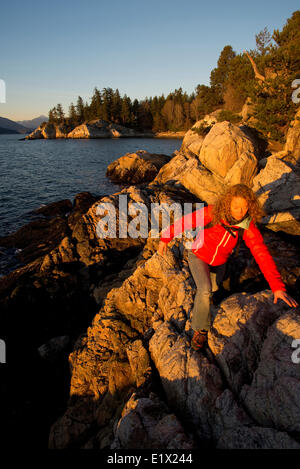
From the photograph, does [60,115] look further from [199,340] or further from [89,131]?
[199,340]

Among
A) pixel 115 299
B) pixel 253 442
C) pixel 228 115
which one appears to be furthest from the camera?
pixel 228 115

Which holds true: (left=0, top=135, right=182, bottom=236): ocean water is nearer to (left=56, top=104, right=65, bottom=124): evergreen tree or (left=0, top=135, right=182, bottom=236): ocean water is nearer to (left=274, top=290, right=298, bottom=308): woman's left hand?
(left=274, top=290, right=298, bottom=308): woman's left hand

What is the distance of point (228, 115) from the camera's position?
83.7ft

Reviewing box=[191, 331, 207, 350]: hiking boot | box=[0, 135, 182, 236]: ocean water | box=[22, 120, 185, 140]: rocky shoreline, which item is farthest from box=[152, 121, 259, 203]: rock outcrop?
box=[22, 120, 185, 140]: rocky shoreline

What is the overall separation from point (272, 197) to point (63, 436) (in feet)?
38.8

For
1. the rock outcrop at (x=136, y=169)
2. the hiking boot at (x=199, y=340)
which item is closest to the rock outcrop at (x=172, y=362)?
the hiking boot at (x=199, y=340)

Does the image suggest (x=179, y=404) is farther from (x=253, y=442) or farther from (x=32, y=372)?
(x=32, y=372)

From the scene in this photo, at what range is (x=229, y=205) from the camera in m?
4.01

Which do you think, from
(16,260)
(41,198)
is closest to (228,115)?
(41,198)

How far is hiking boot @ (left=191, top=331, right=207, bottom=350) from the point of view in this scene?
3.98 meters

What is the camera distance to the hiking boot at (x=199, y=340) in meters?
3.98

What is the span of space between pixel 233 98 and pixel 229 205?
3851 centimetres

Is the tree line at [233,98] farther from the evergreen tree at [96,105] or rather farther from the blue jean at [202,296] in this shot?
the blue jean at [202,296]

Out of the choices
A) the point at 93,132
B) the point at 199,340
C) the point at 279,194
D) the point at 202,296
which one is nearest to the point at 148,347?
the point at 199,340
